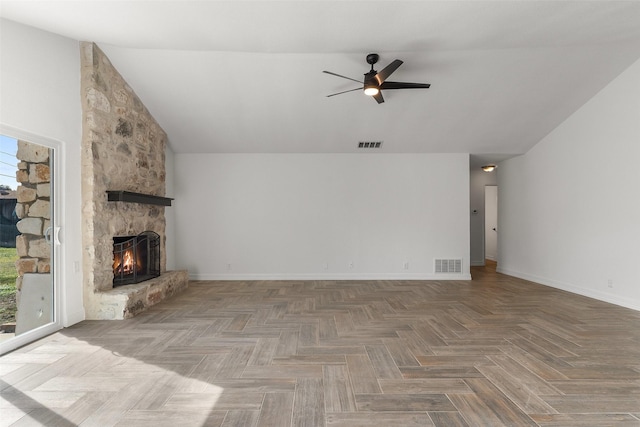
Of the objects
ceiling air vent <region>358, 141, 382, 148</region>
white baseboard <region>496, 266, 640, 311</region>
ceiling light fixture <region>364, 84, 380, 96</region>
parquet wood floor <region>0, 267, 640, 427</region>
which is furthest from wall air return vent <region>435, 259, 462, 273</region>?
ceiling light fixture <region>364, 84, 380, 96</region>

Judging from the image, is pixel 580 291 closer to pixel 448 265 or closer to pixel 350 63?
pixel 448 265

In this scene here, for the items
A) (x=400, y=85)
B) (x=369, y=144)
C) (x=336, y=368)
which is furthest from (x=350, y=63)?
(x=336, y=368)

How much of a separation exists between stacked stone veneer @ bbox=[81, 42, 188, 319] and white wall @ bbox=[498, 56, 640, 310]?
6.35 meters

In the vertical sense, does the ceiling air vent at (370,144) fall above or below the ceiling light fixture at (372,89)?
below

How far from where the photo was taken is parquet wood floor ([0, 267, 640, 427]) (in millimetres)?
1861

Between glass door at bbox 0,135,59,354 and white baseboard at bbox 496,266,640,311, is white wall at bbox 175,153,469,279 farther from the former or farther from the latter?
glass door at bbox 0,135,59,354

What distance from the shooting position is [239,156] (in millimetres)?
6156

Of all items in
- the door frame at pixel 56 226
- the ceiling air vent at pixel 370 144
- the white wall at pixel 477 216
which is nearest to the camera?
the door frame at pixel 56 226

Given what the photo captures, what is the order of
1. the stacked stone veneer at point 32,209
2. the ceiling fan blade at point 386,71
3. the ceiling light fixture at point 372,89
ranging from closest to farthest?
1. the stacked stone veneer at point 32,209
2. the ceiling fan blade at point 386,71
3. the ceiling light fixture at point 372,89

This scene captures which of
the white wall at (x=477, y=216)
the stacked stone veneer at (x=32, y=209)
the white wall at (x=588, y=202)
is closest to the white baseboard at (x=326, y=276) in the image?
the white wall at (x=588, y=202)

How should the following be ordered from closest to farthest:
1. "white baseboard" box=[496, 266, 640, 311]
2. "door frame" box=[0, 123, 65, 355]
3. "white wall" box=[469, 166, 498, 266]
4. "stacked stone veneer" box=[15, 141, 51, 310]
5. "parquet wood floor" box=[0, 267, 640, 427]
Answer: "parquet wood floor" box=[0, 267, 640, 427] → "stacked stone veneer" box=[15, 141, 51, 310] → "door frame" box=[0, 123, 65, 355] → "white baseboard" box=[496, 266, 640, 311] → "white wall" box=[469, 166, 498, 266]

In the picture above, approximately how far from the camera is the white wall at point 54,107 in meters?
2.91

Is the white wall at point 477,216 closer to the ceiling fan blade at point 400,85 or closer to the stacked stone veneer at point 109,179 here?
the ceiling fan blade at point 400,85

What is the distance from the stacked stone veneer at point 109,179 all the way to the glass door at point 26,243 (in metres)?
0.36
